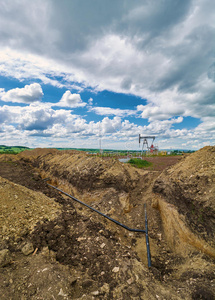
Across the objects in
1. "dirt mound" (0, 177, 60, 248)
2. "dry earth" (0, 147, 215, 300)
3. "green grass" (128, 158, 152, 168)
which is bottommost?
"dry earth" (0, 147, 215, 300)

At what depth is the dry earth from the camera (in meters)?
3.50

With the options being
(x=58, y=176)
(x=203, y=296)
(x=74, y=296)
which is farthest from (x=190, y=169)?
(x=58, y=176)

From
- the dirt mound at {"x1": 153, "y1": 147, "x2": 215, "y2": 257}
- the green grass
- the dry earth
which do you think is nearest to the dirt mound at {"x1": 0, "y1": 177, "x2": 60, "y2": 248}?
the dry earth

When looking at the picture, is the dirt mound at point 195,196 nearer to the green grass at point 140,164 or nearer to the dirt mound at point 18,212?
the dirt mound at point 18,212

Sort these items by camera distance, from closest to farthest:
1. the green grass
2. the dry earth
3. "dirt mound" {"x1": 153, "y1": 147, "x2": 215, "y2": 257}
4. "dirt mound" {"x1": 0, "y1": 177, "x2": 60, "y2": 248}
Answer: the dry earth, "dirt mound" {"x1": 0, "y1": 177, "x2": 60, "y2": 248}, "dirt mound" {"x1": 153, "y1": 147, "x2": 215, "y2": 257}, the green grass

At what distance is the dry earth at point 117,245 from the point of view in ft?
11.5

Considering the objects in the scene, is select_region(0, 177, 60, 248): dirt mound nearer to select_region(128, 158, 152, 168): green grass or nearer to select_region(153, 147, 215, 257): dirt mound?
select_region(153, 147, 215, 257): dirt mound

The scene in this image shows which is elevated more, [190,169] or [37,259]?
[190,169]

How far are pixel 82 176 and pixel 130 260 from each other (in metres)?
7.72

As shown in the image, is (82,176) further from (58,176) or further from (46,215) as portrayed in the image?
(46,215)

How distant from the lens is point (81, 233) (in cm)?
599

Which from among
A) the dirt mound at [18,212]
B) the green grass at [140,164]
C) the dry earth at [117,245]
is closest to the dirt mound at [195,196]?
the dry earth at [117,245]

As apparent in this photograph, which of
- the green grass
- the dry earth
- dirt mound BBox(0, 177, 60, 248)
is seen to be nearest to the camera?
the dry earth

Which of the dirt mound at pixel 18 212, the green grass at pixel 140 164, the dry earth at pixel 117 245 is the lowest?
the dry earth at pixel 117 245
